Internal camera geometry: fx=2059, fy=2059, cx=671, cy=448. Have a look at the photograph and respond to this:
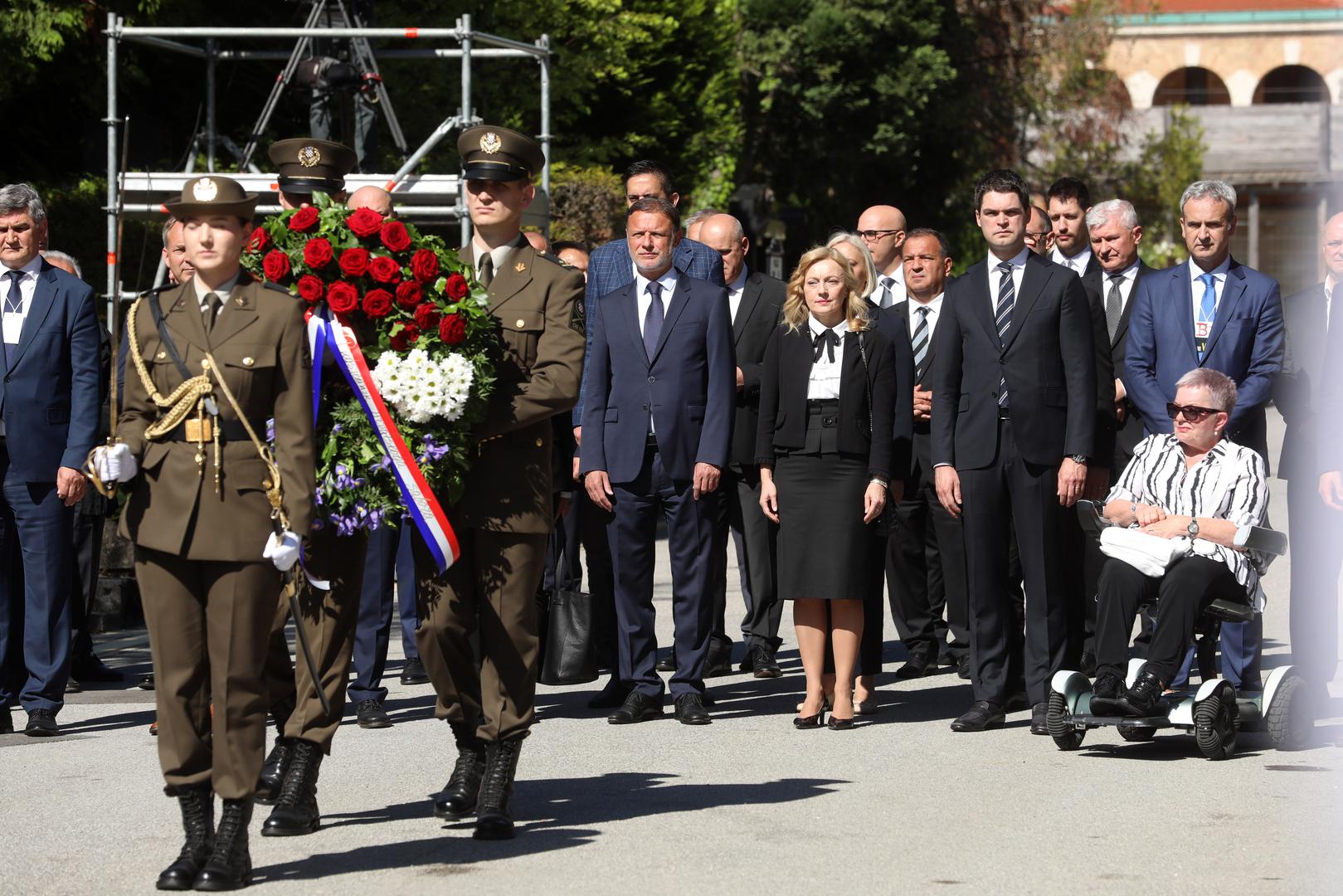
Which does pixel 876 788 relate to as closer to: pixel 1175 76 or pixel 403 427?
pixel 403 427

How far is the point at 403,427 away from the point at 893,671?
5049 millimetres

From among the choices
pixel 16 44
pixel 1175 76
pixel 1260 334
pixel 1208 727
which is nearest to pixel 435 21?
pixel 16 44

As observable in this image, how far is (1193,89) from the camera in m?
80.6

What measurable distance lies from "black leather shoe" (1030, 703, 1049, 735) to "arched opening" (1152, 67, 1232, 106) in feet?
242

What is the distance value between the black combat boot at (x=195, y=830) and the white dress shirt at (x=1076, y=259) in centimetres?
622

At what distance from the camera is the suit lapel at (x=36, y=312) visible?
30.2 ft

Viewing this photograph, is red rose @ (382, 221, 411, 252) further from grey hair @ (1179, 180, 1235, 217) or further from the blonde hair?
grey hair @ (1179, 180, 1235, 217)

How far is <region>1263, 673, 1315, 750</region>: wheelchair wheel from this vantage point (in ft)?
27.3

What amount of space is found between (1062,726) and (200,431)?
387cm

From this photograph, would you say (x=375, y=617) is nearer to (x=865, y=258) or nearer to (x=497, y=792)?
(x=497, y=792)

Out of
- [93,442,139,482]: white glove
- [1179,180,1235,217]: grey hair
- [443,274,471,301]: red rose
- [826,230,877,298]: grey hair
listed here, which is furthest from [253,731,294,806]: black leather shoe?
[1179,180,1235,217]: grey hair

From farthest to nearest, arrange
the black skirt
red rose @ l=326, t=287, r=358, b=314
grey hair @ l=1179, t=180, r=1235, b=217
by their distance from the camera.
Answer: grey hair @ l=1179, t=180, r=1235, b=217 → the black skirt → red rose @ l=326, t=287, r=358, b=314

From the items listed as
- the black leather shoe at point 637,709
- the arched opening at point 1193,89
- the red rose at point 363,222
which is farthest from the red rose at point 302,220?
the arched opening at point 1193,89

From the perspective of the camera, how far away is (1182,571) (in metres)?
8.41
